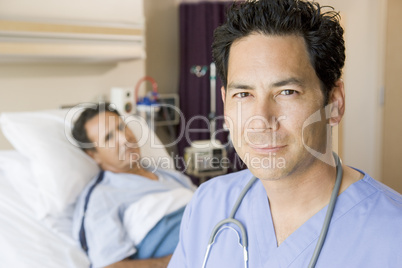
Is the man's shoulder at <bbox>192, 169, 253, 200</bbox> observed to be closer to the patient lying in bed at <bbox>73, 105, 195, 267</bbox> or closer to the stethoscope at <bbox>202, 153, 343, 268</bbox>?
the stethoscope at <bbox>202, 153, 343, 268</bbox>

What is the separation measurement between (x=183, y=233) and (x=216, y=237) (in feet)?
0.44

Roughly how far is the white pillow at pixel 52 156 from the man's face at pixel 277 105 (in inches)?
46.7

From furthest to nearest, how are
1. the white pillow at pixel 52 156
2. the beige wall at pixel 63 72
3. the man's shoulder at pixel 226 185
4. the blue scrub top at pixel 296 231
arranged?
the beige wall at pixel 63 72 → the white pillow at pixel 52 156 → the man's shoulder at pixel 226 185 → the blue scrub top at pixel 296 231

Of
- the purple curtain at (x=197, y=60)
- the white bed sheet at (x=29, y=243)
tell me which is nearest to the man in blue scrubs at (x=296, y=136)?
the white bed sheet at (x=29, y=243)

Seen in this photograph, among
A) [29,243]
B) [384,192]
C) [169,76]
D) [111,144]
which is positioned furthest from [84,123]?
[169,76]

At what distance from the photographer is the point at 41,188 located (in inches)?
82.9

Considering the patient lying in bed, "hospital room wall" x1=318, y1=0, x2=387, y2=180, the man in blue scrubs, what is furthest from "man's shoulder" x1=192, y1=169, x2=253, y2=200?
the patient lying in bed

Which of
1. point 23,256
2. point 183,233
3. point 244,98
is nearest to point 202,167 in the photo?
point 23,256

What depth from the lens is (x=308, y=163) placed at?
1.11 metres

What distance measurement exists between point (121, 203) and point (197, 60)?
1895mm

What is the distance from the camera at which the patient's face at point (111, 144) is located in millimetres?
2203

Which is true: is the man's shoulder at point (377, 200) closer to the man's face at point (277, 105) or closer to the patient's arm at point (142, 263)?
the man's face at point (277, 105)

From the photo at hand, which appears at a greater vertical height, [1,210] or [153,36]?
[153,36]

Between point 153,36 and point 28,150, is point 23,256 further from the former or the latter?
point 153,36
